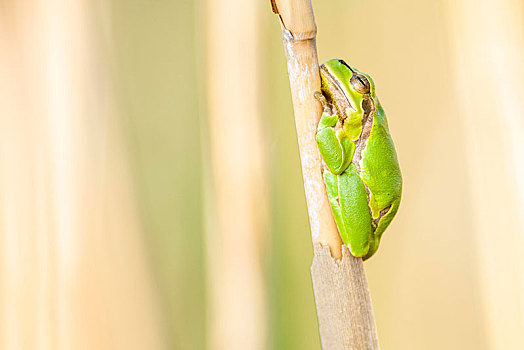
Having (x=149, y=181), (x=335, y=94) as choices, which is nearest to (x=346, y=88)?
(x=335, y=94)

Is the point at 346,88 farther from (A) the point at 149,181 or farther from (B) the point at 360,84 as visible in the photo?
(A) the point at 149,181

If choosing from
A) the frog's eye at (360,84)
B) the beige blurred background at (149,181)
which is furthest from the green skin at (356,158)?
the beige blurred background at (149,181)

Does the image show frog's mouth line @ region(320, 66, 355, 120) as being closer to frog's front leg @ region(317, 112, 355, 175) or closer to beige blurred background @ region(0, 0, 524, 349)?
frog's front leg @ region(317, 112, 355, 175)

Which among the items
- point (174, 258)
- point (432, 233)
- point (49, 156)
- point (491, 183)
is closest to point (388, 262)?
point (432, 233)

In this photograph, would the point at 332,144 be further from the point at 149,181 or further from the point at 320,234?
the point at 149,181

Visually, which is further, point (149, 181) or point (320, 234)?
point (149, 181)

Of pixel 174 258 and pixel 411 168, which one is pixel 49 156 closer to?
pixel 174 258

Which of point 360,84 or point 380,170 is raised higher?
point 360,84
